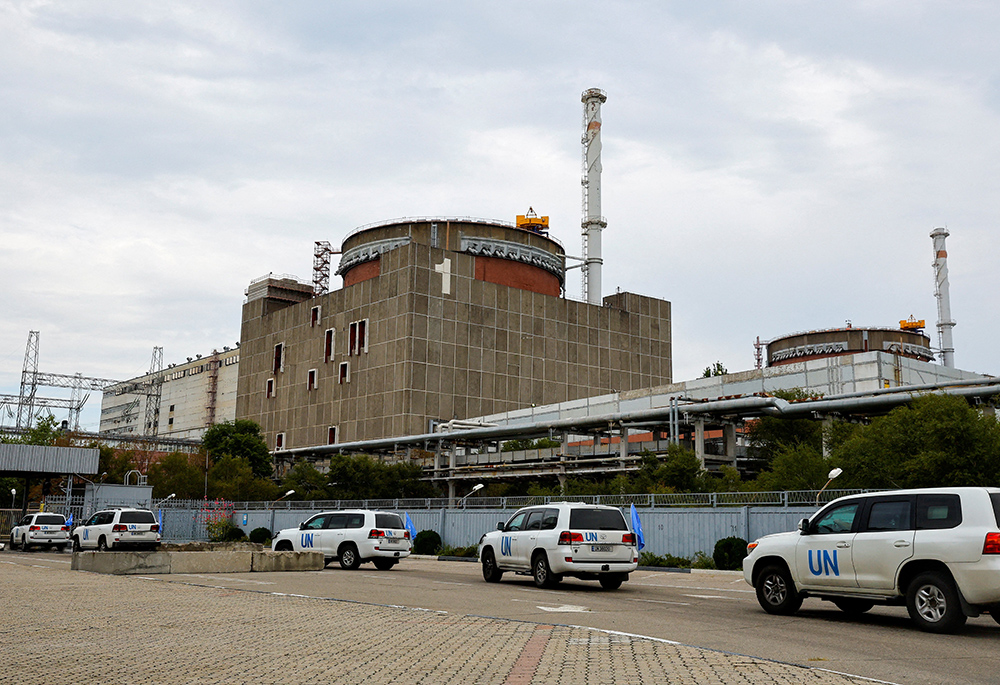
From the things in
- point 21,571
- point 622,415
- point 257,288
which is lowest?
point 21,571

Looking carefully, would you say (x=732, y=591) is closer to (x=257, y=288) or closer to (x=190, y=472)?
(x=190, y=472)

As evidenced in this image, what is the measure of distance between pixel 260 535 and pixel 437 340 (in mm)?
41457

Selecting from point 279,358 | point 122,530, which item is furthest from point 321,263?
point 122,530

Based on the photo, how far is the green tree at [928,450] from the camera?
90.9 ft

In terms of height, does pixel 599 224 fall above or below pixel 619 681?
above

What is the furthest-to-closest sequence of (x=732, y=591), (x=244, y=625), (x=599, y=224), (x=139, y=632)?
(x=599, y=224) → (x=732, y=591) → (x=244, y=625) → (x=139, y=632)

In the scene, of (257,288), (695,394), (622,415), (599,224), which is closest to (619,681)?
(622,415)

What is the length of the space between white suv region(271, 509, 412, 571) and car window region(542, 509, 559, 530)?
7.70 meters

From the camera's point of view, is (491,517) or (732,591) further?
(491,517)

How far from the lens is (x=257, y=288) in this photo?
110750 mm

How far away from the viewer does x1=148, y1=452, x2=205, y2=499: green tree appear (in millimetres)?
68312

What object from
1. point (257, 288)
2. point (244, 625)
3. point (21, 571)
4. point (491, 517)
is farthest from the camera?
point (257, 288)

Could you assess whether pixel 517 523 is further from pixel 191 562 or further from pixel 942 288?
pixel 942 288

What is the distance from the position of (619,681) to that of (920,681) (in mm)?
2831
